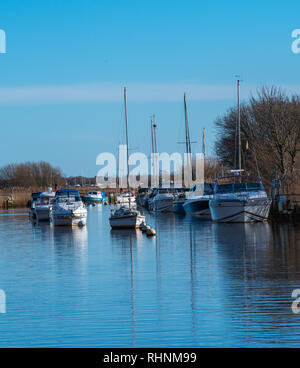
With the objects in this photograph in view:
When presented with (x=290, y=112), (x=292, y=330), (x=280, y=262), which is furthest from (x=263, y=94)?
(x=292, y=330)

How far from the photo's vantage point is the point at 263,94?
58469mm

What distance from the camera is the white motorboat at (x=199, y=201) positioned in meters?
51.0

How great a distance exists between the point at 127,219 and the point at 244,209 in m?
6.80

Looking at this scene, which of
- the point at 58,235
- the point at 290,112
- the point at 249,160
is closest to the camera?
the point at 58,235

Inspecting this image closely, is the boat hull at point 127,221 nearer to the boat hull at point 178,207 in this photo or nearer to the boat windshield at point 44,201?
the boat windshield at point 44,201

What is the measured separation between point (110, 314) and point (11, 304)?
9.27 feet

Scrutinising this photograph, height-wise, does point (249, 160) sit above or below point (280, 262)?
above

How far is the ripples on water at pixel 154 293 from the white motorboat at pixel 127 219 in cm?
771

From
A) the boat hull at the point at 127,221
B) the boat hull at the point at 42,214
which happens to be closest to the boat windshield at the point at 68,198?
the boat hull at the point at 42,214

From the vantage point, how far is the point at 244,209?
39062mm

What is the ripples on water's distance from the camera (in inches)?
462

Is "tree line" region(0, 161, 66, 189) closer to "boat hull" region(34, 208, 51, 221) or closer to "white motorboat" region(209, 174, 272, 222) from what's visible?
"boat hull" region(34, 208, 51, 221)

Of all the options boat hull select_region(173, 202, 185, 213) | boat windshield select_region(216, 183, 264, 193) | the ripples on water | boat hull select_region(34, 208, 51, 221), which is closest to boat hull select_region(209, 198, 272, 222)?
boat windshield select_region(216, 183, 264, 193)
